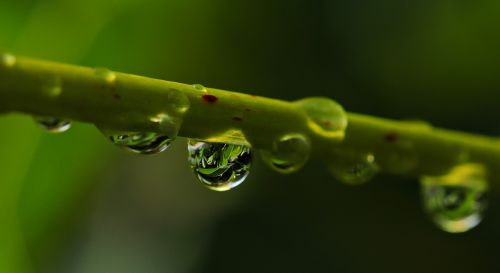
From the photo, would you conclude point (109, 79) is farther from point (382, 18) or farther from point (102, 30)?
point (382, 18)

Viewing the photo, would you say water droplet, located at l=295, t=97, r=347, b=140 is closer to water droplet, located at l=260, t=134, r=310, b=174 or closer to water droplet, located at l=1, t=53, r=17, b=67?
water droplet, located at l=260, t=134, r=310, b=174

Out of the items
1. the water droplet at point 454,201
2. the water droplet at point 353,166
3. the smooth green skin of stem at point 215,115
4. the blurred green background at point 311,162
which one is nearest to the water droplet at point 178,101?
the smooth green skin of stem at point 215,115

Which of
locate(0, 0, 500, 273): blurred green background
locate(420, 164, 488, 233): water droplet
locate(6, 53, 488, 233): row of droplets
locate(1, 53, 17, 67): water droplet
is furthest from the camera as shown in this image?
locate(0, 0, 500, 273): blurred green background

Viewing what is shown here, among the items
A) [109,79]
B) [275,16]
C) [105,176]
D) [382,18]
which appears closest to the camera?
[109,79]

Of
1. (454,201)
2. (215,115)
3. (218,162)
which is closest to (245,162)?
(218,162)

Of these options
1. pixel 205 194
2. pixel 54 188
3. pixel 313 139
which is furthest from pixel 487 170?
pixel 205 194

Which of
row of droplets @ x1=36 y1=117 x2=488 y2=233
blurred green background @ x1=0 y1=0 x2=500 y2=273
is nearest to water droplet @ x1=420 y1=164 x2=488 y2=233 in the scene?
row of droplets @ x1=36 y1=117 x2=488 y2=233
